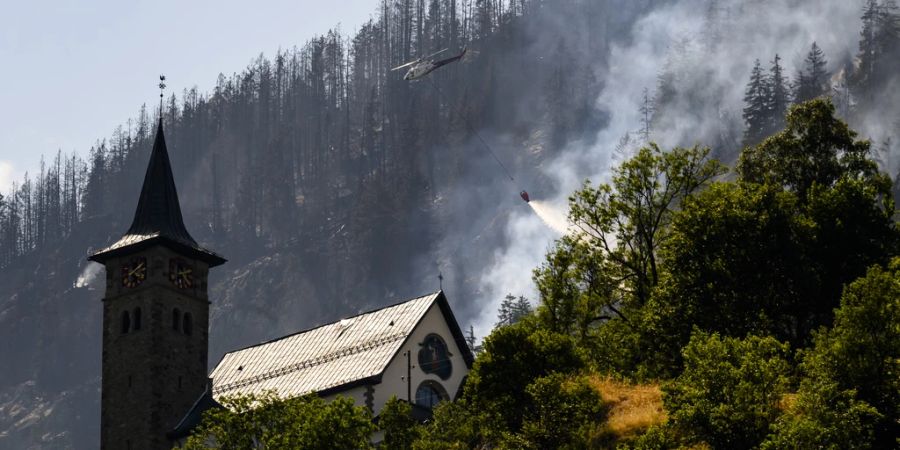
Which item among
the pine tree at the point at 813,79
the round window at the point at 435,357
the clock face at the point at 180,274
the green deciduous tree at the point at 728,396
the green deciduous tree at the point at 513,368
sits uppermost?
the pine tree at the point at 813,79

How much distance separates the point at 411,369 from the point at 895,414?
3751 cm

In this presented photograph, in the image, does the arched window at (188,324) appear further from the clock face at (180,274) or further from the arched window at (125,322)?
the arched window at (125,322)

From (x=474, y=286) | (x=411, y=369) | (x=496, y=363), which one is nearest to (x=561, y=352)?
(x=496, y=363)

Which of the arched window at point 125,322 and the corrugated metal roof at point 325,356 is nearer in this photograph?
the corrugated metal roof at point 325,356

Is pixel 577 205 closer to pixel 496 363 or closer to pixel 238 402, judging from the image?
pixel 496 363

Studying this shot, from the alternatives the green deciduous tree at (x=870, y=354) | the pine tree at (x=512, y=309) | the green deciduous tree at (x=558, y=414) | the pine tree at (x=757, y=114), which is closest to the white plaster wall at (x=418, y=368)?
the green deciduous tree at (x=558, y=414)

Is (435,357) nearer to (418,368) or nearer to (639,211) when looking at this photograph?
(418,368)

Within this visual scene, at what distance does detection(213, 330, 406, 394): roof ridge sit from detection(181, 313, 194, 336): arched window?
4.41m

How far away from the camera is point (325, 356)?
78312 mm

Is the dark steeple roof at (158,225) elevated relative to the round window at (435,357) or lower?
elevated

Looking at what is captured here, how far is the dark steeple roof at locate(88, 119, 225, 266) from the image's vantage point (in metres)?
83.8

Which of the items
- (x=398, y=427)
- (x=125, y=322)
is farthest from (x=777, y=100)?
(x=398, y=427)

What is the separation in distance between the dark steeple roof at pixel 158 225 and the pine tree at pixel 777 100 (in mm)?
102271

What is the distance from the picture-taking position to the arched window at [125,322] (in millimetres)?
82938
